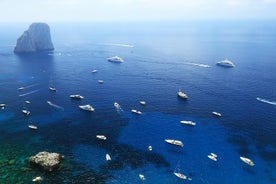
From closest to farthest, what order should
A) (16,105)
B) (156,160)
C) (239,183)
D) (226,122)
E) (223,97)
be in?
(239,183)
(156,160)
(226,122)
(16,105)
(223,97)

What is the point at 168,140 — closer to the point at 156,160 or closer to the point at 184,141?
the point at 184,141

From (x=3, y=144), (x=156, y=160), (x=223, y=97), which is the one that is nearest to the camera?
(x=156, y=160)

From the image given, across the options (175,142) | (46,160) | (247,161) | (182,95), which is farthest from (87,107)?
(247,161)

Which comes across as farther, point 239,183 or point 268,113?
point 268,113

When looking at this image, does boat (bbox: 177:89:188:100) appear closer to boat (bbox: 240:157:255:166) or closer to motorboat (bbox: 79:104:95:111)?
motorboat (bbox: 79:104:95:111)

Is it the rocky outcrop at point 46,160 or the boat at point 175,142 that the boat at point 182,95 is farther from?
the rocky outcrop at point 46,160

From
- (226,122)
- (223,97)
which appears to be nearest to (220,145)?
(226,122)

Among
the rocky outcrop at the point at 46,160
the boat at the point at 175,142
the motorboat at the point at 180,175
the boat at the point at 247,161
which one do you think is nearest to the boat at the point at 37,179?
the rocky outcrop at the point at 46,160
